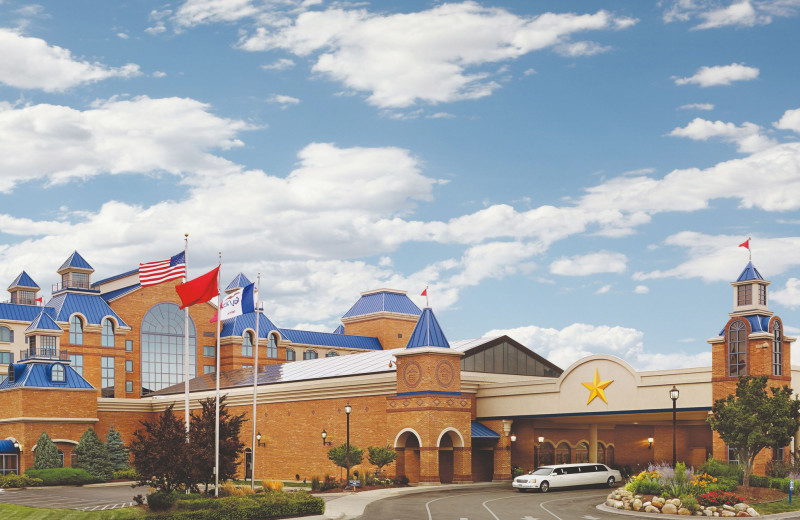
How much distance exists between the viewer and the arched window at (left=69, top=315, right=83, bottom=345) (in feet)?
257

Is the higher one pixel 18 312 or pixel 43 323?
pixel 18 312

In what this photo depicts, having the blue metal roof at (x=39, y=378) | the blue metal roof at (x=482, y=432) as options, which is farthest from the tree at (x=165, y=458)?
the blue metal roof at (x=39, y=378)

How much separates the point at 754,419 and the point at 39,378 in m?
47.8

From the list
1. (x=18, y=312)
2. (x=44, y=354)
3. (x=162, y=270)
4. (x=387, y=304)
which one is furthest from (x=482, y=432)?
(x=387, y=304)

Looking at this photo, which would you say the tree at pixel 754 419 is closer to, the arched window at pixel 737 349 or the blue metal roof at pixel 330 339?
the arched window at pixel 737 349

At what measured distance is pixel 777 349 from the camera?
42031mm

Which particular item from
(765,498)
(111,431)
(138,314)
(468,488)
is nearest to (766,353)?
(765,498)

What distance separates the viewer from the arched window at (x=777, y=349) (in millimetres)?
41750

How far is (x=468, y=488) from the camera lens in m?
48.5

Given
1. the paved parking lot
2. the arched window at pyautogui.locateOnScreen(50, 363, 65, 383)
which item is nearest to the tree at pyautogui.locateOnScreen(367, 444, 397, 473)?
the paved parking lot

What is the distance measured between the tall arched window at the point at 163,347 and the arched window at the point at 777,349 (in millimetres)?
54523

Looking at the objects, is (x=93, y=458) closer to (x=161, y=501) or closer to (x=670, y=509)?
(x=161, y=501)

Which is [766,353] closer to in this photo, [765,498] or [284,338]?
[765,498]

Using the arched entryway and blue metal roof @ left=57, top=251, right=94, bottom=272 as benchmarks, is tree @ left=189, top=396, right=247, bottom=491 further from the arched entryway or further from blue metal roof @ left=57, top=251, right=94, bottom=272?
blue metal roof @ left=57, top=251, right=94, bottom=272
